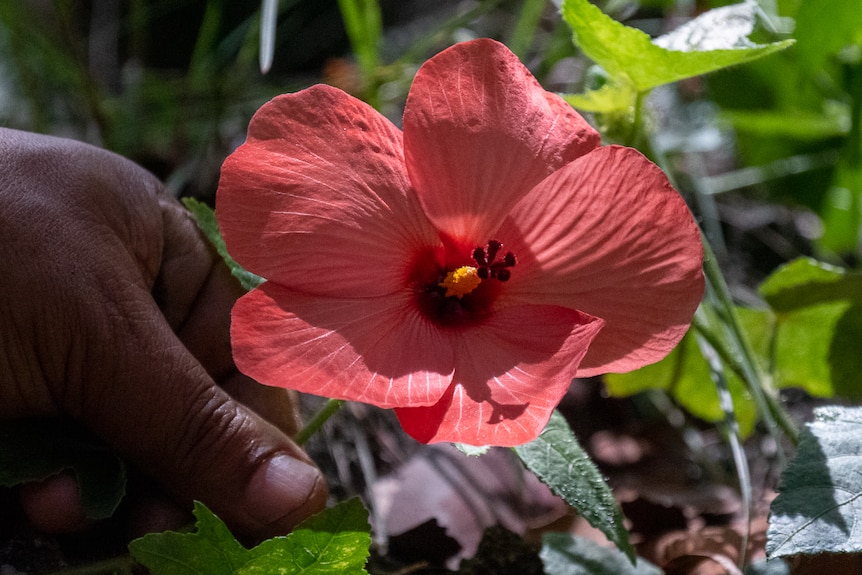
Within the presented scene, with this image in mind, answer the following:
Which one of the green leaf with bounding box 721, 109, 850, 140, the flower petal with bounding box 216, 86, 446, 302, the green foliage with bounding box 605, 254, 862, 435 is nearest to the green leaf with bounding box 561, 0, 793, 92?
the flower petal with bounding box 216, 86, 446, 302

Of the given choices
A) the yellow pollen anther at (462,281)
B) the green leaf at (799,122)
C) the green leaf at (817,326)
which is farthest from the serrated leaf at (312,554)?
the green leaf at (799,122)

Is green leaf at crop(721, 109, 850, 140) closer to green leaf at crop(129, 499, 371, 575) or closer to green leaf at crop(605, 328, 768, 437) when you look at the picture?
green leaf at crop(605, 328, 768, 437)

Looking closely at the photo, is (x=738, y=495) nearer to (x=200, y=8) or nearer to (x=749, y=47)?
(x=749, y=47)

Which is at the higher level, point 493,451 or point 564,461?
point 564,461

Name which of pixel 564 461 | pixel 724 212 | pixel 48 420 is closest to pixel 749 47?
pixel 564 461

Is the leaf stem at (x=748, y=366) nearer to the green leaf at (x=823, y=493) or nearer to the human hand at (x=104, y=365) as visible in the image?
the green leaf at (x=823, y=493)
